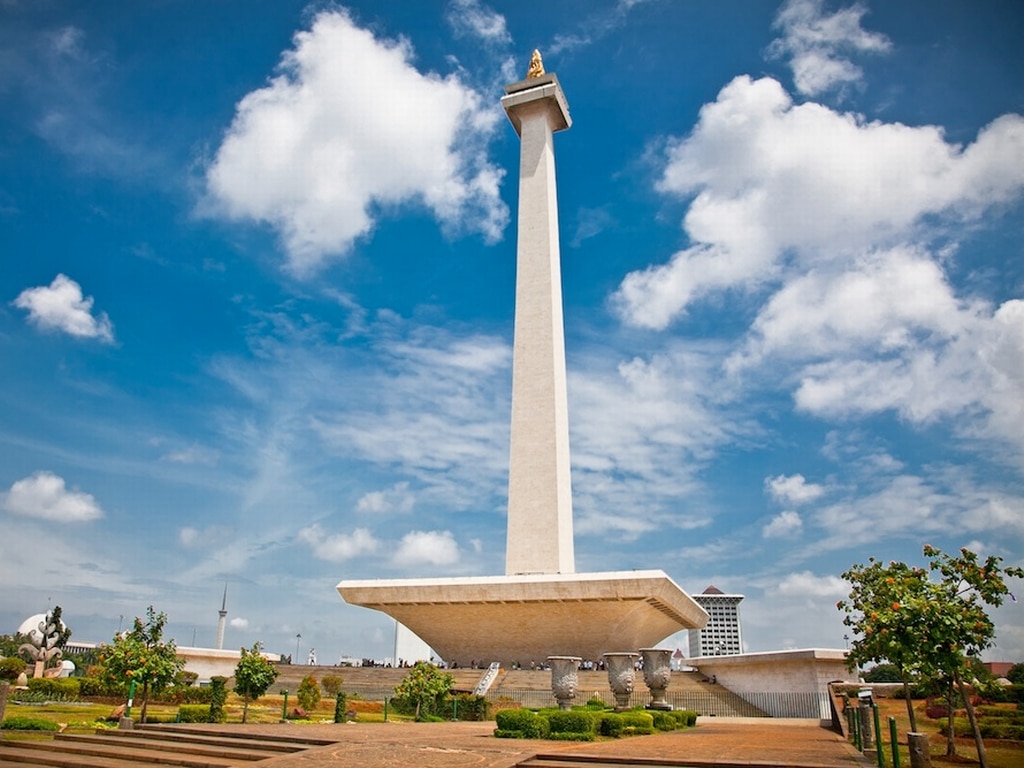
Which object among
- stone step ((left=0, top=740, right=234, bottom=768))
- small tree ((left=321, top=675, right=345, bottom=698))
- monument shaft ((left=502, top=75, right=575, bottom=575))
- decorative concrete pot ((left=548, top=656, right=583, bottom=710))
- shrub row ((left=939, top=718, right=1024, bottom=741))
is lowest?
stone step ((left=0, top=740, right=234, bottom=768))

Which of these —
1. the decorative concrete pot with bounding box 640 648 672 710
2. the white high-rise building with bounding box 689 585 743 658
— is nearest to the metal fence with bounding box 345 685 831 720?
the decorative concrete pot with bounding box 640 648 672 710

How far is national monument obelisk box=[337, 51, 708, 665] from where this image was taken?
97.5ft

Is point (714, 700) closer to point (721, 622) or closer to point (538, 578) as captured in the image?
point (538, 578)

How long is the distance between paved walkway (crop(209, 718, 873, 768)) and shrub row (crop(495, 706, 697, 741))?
39 centimetres

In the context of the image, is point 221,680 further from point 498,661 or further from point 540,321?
point 540,321

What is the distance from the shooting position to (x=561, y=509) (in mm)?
33531

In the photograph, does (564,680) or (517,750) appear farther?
(564,680)

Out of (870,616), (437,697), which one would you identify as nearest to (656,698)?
(437,697)

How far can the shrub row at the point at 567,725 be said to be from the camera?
14648mm

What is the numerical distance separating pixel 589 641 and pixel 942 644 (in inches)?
888

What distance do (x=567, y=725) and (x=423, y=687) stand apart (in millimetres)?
6835

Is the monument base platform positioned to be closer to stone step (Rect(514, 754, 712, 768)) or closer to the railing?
the railing

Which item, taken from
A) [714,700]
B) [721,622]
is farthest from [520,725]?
[721,622]

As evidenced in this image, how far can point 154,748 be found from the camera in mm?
12188
